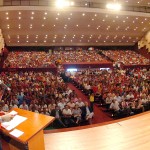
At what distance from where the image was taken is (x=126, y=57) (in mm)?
20969

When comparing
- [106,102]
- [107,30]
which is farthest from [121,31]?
[106,102]

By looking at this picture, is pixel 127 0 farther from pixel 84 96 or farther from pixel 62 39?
pixel 84 96

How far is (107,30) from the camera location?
20.0m

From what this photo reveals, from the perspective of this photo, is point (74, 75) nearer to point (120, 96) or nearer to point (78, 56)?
point (120, 96)

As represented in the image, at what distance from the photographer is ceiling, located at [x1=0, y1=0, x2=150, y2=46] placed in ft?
48.6

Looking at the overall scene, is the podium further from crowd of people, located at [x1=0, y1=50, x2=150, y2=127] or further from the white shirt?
the white shirt

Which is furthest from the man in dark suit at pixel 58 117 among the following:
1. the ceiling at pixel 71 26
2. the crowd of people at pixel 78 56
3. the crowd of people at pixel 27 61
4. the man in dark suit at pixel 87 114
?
the crowd of people at pixel 78 56

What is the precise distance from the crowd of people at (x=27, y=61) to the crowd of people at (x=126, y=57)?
5.87 meters

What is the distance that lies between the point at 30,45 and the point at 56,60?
4877 millimetres

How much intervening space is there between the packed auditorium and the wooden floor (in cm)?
1

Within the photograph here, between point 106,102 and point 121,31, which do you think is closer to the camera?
point 106,102

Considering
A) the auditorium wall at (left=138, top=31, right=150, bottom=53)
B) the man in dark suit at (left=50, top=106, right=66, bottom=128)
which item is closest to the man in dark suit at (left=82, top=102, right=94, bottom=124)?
the man in dark suit at (left=50, top=106, right=66, bottom=128)

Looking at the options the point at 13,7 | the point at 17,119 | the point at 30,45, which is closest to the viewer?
the point at 17,119

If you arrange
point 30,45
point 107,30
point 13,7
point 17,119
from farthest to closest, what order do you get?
1. point 30,45
2. point 107,30
3. point 13,7
4. point 17,119
